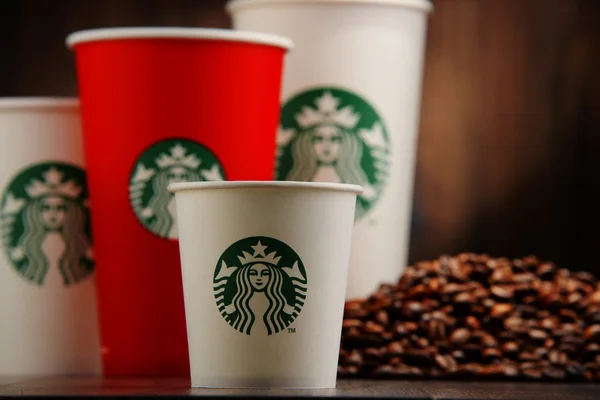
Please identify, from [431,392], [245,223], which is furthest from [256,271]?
[431,392]

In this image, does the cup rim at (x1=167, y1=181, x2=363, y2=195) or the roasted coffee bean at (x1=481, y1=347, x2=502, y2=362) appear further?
the roasted coffee bean at (x1=481, y1=347, x2=502, y2=362)

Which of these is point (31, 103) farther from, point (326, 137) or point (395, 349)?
point (395, 349)

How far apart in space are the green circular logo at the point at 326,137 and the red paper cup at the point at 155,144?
0.80 feet

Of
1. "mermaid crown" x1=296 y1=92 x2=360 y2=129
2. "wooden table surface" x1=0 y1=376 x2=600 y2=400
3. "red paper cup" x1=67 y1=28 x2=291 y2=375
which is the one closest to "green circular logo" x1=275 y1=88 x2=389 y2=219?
"mermaid crown" x1=296 y1=92 x2=360 y2=129

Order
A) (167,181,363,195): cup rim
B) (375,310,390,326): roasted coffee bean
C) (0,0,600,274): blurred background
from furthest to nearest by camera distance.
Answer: (0,0,600,274): blurred background, (375,310,390,326): roasted coffee bean, (167,181,363,195): cup rim

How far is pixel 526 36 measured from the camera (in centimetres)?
212

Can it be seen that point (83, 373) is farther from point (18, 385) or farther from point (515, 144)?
point (515, 144)

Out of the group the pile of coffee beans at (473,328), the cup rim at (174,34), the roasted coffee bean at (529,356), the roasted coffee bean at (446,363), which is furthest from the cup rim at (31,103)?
the roasted coffee bean at (529,356)

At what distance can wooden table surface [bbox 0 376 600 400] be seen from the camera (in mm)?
1006

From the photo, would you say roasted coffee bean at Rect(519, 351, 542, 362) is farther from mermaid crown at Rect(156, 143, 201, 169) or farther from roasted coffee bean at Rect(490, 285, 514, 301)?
mermaid crown at Rect(156, 143, 201, 169)

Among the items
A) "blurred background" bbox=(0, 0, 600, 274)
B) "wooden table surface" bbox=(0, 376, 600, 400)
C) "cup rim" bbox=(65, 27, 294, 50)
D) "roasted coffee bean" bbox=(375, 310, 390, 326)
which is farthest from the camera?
"blurred background" bbox=(0, 0, 600, 274)

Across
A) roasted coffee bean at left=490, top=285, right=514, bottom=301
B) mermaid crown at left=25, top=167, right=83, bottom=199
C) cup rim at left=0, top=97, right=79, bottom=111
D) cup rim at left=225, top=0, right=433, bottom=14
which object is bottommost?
roasted coffee bean at left=490, top=285, right=514, bottom=301

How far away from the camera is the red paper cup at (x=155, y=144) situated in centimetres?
138

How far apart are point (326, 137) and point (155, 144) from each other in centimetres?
37
